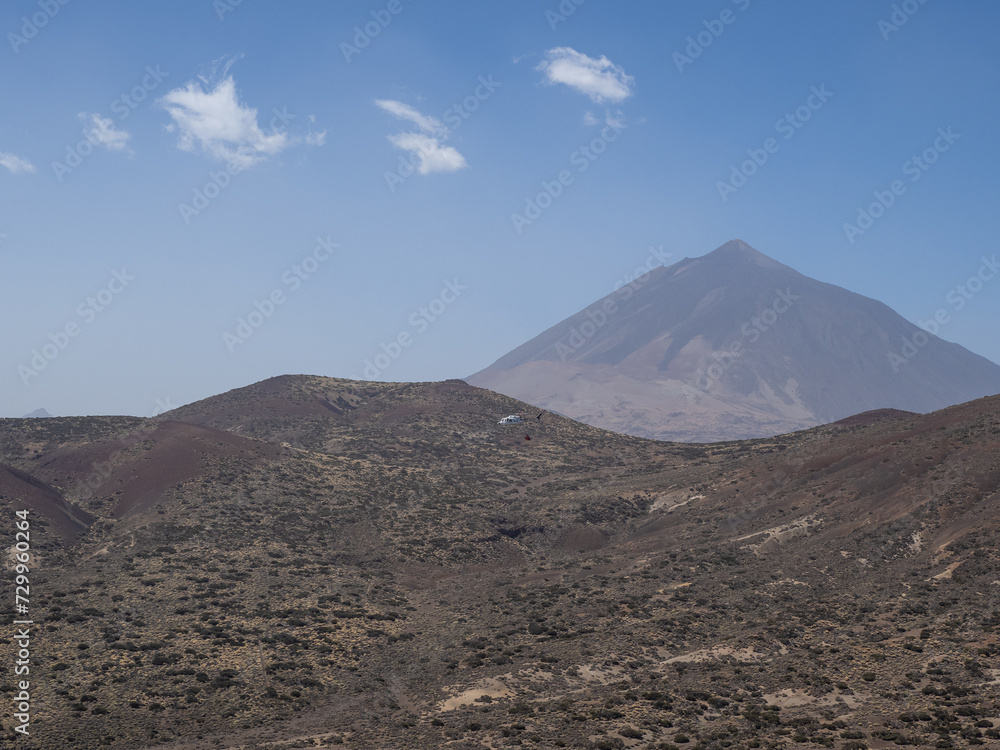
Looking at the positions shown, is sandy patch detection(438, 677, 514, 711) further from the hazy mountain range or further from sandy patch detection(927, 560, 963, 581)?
sandy patch detection(927, 560, 963, 581)

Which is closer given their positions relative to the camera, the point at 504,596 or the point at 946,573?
the point at 946,573

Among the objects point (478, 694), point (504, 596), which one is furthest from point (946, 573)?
point (478, 694)

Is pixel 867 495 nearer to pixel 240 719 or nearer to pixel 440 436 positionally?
pixel 240 719

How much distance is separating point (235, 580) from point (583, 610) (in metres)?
23.3

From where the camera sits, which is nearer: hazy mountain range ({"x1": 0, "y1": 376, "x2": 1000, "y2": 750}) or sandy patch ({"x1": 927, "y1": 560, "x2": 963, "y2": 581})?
hazy mountain range ({"x1": 0, "y1": 376, "x2": 1000, "y2": 750})

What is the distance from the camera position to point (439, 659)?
3647cm

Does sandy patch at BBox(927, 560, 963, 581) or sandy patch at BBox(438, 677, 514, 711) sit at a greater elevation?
sandy patch at BBox(927, 560, 963, 581)

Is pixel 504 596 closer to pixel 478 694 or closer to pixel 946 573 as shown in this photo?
pixel 478 694

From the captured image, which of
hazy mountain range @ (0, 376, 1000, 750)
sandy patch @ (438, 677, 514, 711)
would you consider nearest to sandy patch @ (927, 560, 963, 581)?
hazy mountain range @ (0, 376, 1000, 750)

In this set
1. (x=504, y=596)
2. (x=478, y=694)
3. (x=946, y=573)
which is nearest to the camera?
(x=478, y=694)

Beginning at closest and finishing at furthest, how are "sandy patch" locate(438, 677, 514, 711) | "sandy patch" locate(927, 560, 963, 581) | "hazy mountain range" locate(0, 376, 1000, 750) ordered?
"hazy mountain range" locate(0, 376, 1000, 750), "sandy patch" locate(438, 677, 514, 711), "sandy patch" locate(927, 560, 963, 581)

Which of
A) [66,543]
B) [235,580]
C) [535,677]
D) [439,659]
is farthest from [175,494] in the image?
[535,677]

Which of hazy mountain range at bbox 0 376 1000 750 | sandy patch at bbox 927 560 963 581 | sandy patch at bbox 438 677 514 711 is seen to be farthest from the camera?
sandy patch at bbox 927 560 963 581

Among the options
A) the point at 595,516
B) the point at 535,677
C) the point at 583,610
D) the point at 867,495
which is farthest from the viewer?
the point at 595,516
